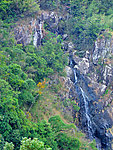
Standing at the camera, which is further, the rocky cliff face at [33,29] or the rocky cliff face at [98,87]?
the rocky cliff face at [98,87]

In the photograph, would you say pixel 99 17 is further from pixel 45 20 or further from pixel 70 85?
→ pixel 70 85

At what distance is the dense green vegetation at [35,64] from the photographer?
41.2 feet

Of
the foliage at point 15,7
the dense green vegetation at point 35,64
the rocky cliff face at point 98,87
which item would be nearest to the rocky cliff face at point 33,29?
the dense green vegetation at point 35,64

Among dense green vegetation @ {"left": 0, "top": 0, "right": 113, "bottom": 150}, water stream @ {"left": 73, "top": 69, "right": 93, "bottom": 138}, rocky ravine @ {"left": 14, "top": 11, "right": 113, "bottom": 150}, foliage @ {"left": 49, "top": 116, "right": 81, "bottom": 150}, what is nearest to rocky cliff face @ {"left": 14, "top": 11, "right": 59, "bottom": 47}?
rocky ravine @ {"left": 14, "top": 11, "right": 113, "bottom": 150}

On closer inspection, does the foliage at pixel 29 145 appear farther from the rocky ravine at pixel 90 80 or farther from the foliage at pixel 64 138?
the rocky ravine at pixel 90 80

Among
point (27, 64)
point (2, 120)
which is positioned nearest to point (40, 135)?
point (2, 120)

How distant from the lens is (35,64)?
2012 cm

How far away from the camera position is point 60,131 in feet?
47.7

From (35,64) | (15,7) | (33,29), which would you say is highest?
(15,7)

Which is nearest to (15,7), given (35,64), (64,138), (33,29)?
(33,29)

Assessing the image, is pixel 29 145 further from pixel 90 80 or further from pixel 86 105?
pixel 90 80

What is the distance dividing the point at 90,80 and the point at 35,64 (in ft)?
26.4

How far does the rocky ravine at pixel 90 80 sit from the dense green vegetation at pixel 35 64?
125 cm

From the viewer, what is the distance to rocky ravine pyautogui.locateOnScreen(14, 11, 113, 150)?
22.1m
